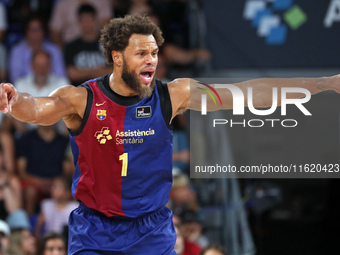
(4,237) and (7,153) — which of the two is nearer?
(4,237)

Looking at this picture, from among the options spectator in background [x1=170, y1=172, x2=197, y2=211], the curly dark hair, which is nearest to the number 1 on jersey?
the curly dark hair

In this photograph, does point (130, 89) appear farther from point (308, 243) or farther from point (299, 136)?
point (308, 243)

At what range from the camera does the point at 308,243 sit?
951cm

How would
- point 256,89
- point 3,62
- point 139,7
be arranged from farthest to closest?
point 3,62
point 139,7
point 256,89

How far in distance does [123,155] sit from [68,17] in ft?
18.4

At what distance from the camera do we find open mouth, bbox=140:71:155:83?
4366 millimetres

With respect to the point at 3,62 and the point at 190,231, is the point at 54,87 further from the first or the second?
the point at 190,231

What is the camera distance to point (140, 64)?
4391 millimetres

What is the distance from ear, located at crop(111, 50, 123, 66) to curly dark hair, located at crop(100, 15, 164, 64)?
0.10 feet

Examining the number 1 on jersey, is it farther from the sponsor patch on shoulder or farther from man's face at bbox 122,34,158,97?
man's face at bbox 122,34,158,97

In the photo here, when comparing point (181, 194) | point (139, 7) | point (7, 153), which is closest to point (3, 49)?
point (7, 153)

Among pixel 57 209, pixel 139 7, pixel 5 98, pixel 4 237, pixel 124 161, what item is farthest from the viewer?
pixel 139 7

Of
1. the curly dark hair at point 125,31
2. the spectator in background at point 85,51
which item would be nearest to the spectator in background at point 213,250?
the curly dark hair at point 125,31

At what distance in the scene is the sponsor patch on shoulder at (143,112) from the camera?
4355mm
